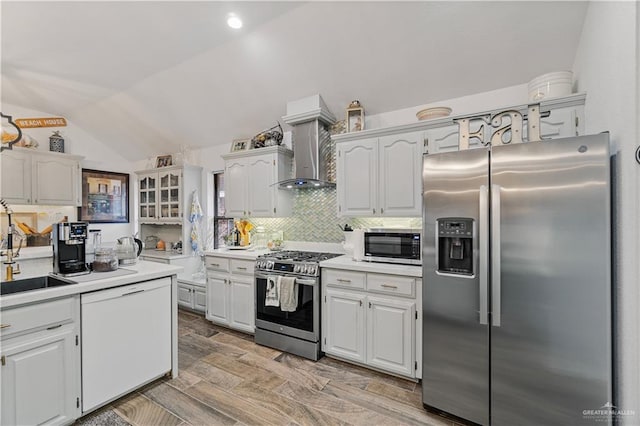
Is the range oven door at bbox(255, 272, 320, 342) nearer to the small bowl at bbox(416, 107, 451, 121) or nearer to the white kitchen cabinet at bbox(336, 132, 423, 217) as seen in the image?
the white kitchen cabinet at bbox(336, 132, 423, 217)

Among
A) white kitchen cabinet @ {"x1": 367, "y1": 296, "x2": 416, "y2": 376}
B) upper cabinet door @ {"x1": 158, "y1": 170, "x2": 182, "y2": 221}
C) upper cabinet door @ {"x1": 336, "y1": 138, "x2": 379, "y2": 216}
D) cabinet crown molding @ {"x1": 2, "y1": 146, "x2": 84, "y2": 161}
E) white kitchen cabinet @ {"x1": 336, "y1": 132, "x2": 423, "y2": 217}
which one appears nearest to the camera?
white kitchen cabinet @ {"x1": 367, "y1": 296, "x2": 416, "y2": 376}

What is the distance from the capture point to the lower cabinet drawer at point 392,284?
2359 mm

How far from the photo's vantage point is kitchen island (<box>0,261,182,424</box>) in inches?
62.9

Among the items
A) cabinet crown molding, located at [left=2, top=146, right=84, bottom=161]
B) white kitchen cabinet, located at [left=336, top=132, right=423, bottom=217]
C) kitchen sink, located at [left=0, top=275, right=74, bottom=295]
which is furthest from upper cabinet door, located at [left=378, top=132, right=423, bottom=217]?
cabinet crown molding, located at [left=2, top=146, right=84, bottom=161]

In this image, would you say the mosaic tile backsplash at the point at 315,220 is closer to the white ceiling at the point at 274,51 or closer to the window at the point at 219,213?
the white ceiling at the point at 274,51

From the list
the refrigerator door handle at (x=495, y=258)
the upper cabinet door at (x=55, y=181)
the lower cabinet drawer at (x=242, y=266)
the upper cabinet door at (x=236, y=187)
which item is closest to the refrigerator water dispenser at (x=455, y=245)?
the refrigerator door handle at (x=495, y=258)

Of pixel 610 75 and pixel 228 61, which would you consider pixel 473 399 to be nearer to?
pixel 610 75

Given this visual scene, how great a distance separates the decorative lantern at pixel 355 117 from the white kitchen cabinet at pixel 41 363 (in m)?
2.79

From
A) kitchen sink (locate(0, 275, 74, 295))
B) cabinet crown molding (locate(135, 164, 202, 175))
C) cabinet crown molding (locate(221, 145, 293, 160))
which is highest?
cabinet crown molding (locate(221, 145, 293, 160))

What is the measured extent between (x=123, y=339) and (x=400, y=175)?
8.81 ft

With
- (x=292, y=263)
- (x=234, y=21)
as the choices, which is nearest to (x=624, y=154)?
(x=292, y=263)

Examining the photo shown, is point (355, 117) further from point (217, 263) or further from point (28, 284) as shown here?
point (28, 284)

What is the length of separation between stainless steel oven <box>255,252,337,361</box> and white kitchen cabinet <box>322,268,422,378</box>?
0.34 ft

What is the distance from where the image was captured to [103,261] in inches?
86.5
